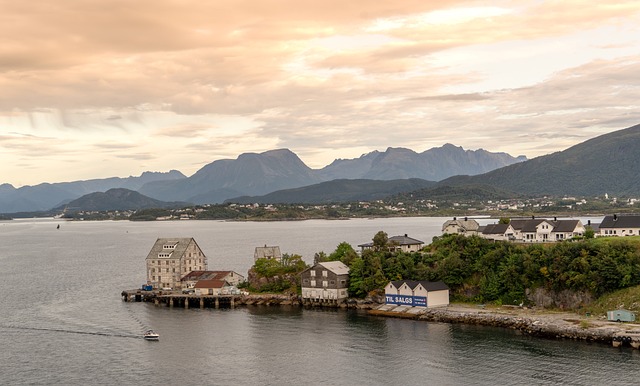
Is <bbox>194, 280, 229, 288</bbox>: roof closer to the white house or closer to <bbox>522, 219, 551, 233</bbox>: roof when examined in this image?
the white house

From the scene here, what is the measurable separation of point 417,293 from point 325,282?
38.5ft

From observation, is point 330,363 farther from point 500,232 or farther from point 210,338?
point 500,232

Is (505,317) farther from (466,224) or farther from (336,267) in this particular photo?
(466,224)

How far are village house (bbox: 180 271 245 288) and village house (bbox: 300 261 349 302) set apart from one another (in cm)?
1144

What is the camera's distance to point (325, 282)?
77938 millimetres

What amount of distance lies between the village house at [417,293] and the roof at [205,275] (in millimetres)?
22697

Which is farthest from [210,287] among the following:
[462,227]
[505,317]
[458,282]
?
[462,227]

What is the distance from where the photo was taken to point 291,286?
3273 inches

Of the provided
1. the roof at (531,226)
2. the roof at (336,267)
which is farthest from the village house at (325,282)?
the roof at (531,226)

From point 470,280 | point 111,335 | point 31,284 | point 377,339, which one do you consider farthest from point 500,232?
point 31,284

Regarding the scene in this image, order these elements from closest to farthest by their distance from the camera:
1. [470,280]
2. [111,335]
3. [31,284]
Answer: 1. [111,335]
2. [470,280]
3. [31,284]

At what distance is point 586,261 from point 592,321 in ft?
25.2

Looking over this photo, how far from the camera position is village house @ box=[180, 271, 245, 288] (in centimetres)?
8556

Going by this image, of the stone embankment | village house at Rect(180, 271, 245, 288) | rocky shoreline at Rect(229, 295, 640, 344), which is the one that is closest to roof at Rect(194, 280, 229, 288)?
village house at Rect(180, 271, 245, 288)
